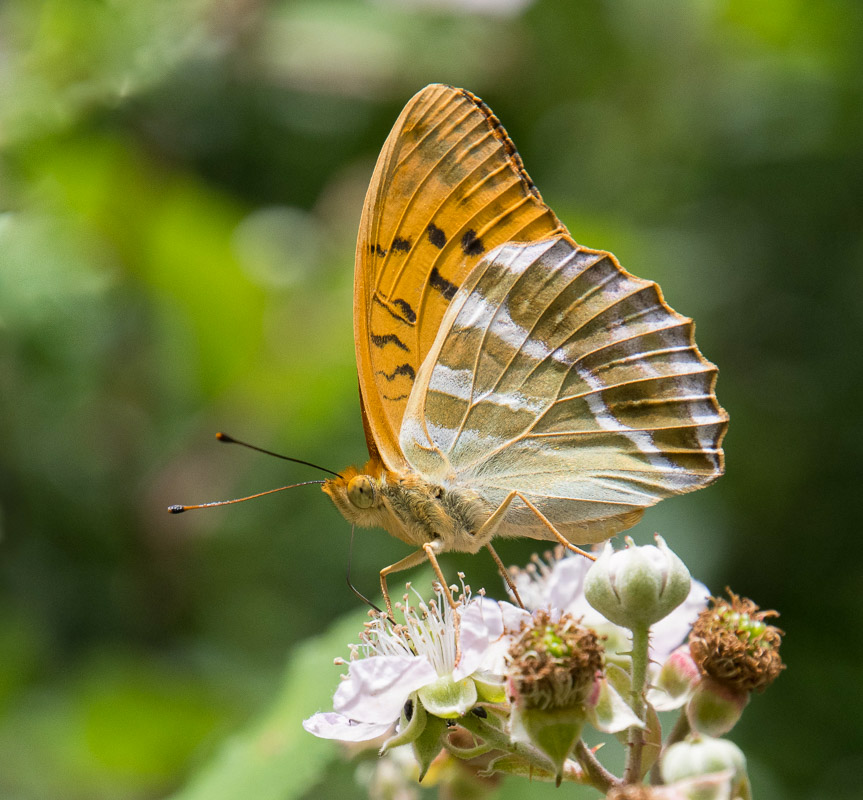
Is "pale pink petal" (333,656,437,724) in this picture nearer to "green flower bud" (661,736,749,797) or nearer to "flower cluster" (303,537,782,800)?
"flower cluster" (303,537,782,800)

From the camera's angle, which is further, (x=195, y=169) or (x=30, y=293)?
(x=195, y=169)

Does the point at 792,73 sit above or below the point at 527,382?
A: above


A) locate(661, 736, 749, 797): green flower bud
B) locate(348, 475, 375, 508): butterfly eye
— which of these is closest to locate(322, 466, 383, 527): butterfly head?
locate(348, 475, 375, 508): butterfly eye

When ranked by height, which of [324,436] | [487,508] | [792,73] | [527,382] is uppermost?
[792,73]

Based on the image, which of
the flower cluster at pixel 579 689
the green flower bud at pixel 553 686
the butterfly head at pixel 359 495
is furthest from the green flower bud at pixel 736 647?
the butterfly head at pixel 359 495

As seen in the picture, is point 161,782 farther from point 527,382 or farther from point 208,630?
point 527,382

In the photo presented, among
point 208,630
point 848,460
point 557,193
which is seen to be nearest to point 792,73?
point 557,193

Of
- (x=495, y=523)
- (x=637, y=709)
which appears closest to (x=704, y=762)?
(x=637, y=709)
